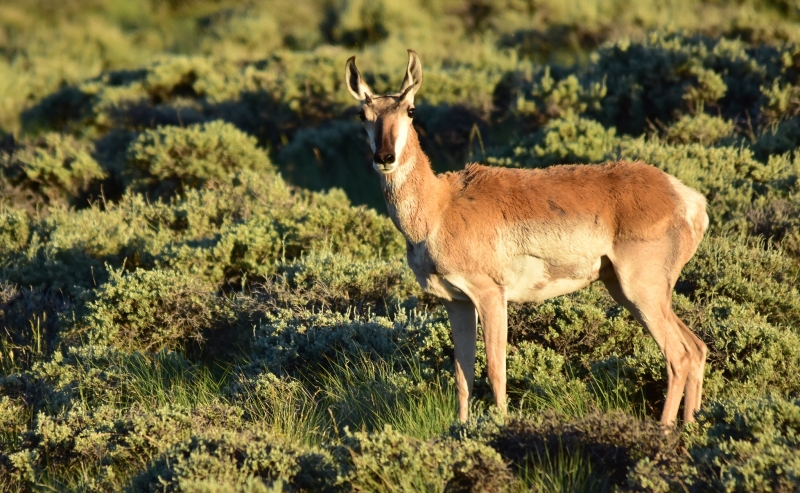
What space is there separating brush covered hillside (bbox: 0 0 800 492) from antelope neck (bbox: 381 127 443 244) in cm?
139

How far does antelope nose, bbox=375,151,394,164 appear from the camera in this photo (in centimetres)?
617

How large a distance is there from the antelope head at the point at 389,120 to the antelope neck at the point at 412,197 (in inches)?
3.3

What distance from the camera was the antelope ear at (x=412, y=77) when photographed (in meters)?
6.53

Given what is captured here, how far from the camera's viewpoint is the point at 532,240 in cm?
669

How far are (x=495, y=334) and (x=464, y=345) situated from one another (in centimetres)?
44

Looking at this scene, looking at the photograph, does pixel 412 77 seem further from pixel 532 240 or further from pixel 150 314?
pixel 150 314

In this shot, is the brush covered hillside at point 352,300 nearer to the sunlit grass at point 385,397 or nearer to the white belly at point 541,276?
the sunlit grass at point 385,397

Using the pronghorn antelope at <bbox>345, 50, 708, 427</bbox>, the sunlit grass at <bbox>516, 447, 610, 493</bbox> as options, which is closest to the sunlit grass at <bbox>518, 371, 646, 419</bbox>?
the pronghorn antelope at <bbox>345, 50, 708, 427</bbox>

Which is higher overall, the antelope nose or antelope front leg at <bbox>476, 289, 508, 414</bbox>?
the antelope nose

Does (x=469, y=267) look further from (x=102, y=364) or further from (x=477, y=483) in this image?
(x=102, y=364)

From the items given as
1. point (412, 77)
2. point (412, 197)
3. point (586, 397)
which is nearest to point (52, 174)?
point (412, 77)

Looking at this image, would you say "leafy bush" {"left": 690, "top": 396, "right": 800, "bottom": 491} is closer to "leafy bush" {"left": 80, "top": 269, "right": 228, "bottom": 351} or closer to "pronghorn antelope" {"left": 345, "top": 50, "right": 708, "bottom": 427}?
"pronghorn antelope" {"left": 345, "top": 50, "right": 708, "bottom": 427}

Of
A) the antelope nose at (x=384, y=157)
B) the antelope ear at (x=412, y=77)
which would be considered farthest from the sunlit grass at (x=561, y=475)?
the antelope ear at (x=412, y=77)

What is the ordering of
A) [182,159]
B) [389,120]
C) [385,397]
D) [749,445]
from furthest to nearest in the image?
[182,159] → [385,397] → [389,120] → [749,445]
